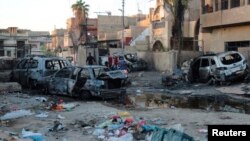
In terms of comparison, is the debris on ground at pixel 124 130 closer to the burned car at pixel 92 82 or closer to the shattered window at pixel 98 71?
the burned car at pixel 92 82

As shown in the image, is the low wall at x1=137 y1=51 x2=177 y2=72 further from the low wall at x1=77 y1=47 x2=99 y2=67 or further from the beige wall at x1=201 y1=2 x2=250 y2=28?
the low wall at x1=77 y1=47 x2=99 y2=67

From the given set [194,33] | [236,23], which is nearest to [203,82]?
[236,23]

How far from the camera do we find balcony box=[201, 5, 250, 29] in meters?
28.0

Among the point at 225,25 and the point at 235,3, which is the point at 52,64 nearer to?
the point at 235,3

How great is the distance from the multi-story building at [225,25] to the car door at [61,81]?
12.6 metres

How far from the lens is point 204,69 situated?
23406 millimetres

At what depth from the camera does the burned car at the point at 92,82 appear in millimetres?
16891

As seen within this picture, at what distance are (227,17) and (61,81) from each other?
16.2 metres

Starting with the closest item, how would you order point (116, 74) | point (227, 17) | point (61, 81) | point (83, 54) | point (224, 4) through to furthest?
point (116, 74), point (61, 81), point (227, 17), point (224, 4), point (83, 54)

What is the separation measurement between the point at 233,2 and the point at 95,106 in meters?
18.5

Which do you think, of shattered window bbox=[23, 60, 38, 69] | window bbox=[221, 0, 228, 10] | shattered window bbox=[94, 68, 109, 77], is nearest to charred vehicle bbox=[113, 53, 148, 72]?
window bbox=[221, 0, 228, 10]

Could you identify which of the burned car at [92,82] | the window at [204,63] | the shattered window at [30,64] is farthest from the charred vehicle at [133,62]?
the burned car at [92,82]

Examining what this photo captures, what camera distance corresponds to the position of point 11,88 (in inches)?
792

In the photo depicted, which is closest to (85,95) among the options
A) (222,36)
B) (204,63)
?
(204,63)
